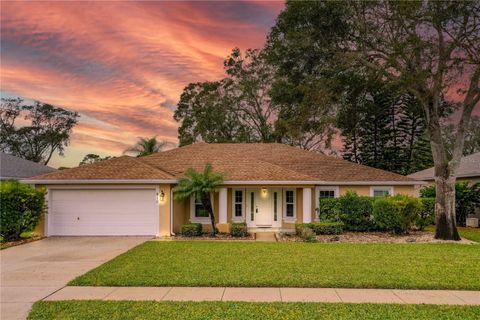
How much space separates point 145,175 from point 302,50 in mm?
9718

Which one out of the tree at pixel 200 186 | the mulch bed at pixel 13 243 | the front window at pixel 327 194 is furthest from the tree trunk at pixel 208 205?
the mulch bed at pixel 13 243

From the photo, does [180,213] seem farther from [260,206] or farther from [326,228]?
[326,228]

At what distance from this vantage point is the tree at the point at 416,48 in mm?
14984

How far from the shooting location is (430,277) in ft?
28.5

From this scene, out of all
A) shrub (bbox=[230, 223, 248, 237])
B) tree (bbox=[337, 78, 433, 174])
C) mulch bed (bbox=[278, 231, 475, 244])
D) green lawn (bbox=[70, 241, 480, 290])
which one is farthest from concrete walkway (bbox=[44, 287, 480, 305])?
tree (bbox=[337, 78, 433, 174])

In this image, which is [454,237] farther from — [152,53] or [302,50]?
[152,53]

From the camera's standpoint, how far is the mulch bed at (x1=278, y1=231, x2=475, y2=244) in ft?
48.7

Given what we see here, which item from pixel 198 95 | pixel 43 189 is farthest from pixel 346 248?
pixel 198 95

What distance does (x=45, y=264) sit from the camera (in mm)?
10359

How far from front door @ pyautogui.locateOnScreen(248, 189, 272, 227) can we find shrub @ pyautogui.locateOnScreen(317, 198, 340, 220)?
2.58 meters

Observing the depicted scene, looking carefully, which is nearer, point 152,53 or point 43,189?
point 43,189

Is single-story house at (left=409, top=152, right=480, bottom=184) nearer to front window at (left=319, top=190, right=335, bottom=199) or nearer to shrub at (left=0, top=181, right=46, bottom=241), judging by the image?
front window at (left=319, top=190, right=335, bottom=199)

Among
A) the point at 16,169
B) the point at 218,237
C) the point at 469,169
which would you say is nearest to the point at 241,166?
the point at 218,237

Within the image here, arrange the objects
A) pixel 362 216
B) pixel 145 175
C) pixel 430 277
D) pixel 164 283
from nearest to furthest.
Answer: pixel 164 283 < pixel 430 277 < pixel 145 175 < pixel 362 216
